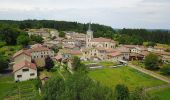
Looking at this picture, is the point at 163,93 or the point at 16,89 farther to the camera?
the point at 163,93

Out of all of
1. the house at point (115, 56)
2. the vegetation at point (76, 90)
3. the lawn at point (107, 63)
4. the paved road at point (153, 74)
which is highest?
the vegetation at point (76, 90)

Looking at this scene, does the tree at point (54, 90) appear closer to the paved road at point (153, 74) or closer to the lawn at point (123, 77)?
the lawn at point (123, 77)

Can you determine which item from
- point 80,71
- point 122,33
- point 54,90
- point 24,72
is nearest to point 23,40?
point 24,72

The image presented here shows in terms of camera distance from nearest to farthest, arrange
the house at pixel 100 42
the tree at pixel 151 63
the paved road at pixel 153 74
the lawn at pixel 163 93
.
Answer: the lawn at pixel 163 93 < the paved road at pixel 153 74 < the tree at pixel 151 63 < the house at pixel 100 42

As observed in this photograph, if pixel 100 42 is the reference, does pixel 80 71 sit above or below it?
above

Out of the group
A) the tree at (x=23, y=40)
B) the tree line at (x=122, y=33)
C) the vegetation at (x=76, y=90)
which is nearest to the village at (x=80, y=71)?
the vegetation at (x=76, y=90)

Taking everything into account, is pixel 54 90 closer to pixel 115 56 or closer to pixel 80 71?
pixel 80 71

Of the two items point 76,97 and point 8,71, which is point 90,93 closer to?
point 76,97
